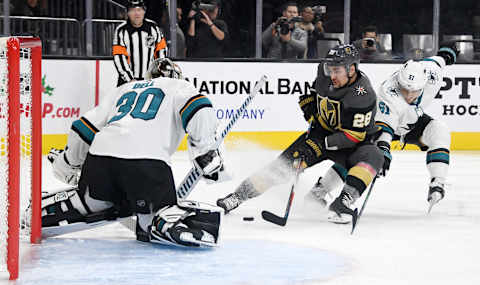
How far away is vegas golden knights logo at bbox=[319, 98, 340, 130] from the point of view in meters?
3.88

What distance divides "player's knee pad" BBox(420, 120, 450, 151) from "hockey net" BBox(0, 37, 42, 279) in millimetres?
1943

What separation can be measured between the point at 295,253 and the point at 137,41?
3.59m

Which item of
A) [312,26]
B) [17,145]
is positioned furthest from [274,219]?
[312,26]

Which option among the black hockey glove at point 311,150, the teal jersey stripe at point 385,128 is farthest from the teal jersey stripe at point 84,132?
the teal jersey stripe at point 385,128

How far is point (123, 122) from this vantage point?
3156 mm

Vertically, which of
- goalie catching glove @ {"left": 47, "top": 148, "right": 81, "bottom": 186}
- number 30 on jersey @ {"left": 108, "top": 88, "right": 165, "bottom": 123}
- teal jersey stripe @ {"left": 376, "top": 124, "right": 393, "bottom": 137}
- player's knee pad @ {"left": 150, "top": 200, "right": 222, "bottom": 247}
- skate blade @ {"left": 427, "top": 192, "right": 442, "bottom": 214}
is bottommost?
skate blade @ {"left": 427, "top": 192, "right": 442, "bottom": 214}

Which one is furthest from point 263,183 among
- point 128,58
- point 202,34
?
point 202,34

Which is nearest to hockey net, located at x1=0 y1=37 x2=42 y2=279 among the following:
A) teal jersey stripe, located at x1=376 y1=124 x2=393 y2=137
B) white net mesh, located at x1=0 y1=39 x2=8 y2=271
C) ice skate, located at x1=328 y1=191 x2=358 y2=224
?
white net mesh, located at x1=0 y1=39 x2=8 y2=271

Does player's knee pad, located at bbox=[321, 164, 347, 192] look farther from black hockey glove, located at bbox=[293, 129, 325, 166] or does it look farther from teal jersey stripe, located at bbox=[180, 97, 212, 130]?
teal jersey stripe, located at bbox=[180, 97, 212, 130]

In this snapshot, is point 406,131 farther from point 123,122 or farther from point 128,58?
point 128,58

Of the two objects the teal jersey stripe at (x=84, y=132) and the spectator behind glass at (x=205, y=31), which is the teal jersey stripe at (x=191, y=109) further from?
the spectator behind glass at (x=205, y=31)

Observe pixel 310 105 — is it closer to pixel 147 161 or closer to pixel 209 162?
pixel 209 162

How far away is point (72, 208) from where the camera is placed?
3.30 m

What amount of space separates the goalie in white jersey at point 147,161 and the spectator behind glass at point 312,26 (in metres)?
4.11
